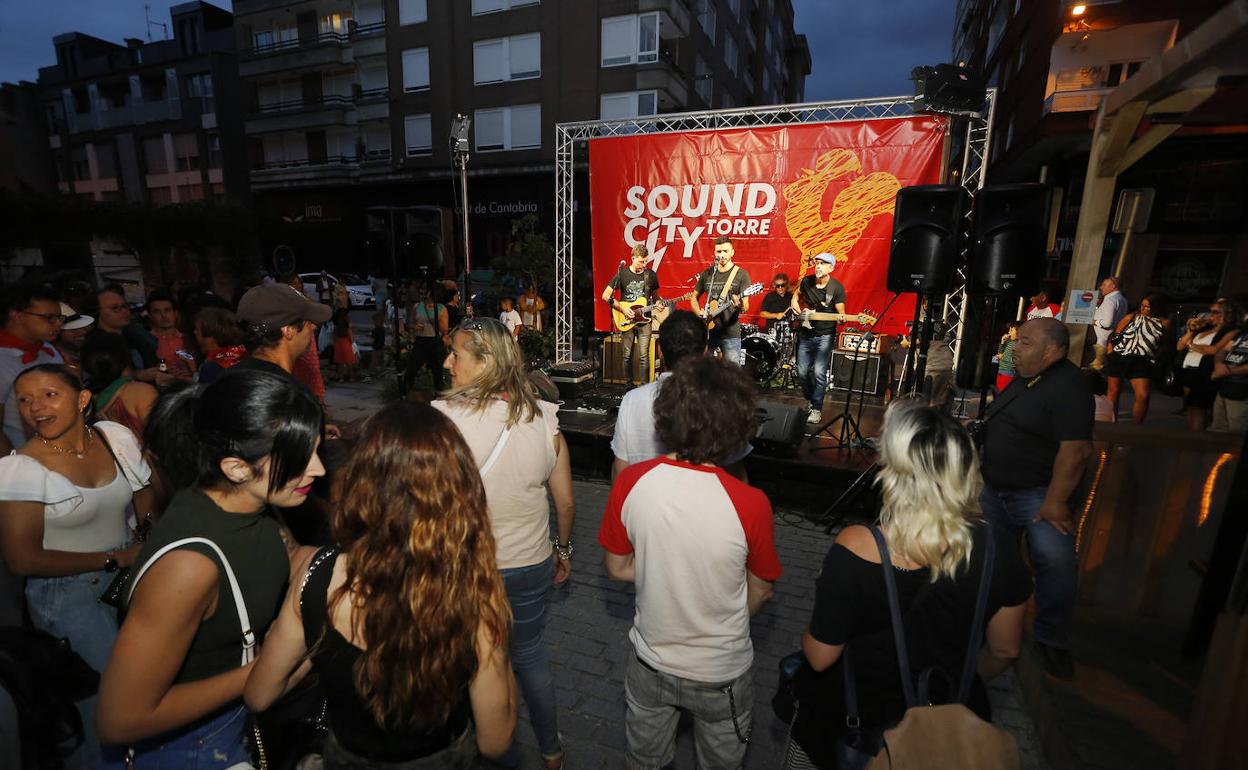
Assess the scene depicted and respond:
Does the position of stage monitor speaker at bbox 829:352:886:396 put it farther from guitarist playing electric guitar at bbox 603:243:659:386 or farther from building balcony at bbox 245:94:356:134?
building balcony at bbox 245:94:356:134

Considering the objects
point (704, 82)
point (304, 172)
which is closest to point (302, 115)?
point (304, 172)

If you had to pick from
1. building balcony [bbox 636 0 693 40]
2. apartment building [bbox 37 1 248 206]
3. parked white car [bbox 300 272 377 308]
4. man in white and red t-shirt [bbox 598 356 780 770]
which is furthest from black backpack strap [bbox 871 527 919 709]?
apartment building [bbox 37 1 248 206]

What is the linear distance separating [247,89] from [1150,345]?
34.9 metres

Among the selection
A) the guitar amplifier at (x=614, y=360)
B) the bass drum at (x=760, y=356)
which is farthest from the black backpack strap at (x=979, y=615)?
the bass drum at (x=760, y=356)

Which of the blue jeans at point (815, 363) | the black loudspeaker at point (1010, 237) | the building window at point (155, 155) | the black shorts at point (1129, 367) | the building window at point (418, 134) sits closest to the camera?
the black loudspeaker at point (1010, 237)

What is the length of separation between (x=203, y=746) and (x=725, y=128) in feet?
31.5

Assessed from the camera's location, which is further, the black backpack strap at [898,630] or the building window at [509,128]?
the building window at [509,128]

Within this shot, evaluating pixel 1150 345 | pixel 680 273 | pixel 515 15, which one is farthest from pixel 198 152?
pixel 1150 345

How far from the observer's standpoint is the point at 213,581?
128 cm

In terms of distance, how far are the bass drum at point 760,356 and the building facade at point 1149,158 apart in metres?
8.20

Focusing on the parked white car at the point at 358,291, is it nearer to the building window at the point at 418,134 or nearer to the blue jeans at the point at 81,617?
the building window at the point at 418,134

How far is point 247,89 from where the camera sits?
1052 inches

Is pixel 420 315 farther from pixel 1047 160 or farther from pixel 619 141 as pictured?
pixel 1047 160

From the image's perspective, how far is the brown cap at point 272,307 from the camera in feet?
8.68
